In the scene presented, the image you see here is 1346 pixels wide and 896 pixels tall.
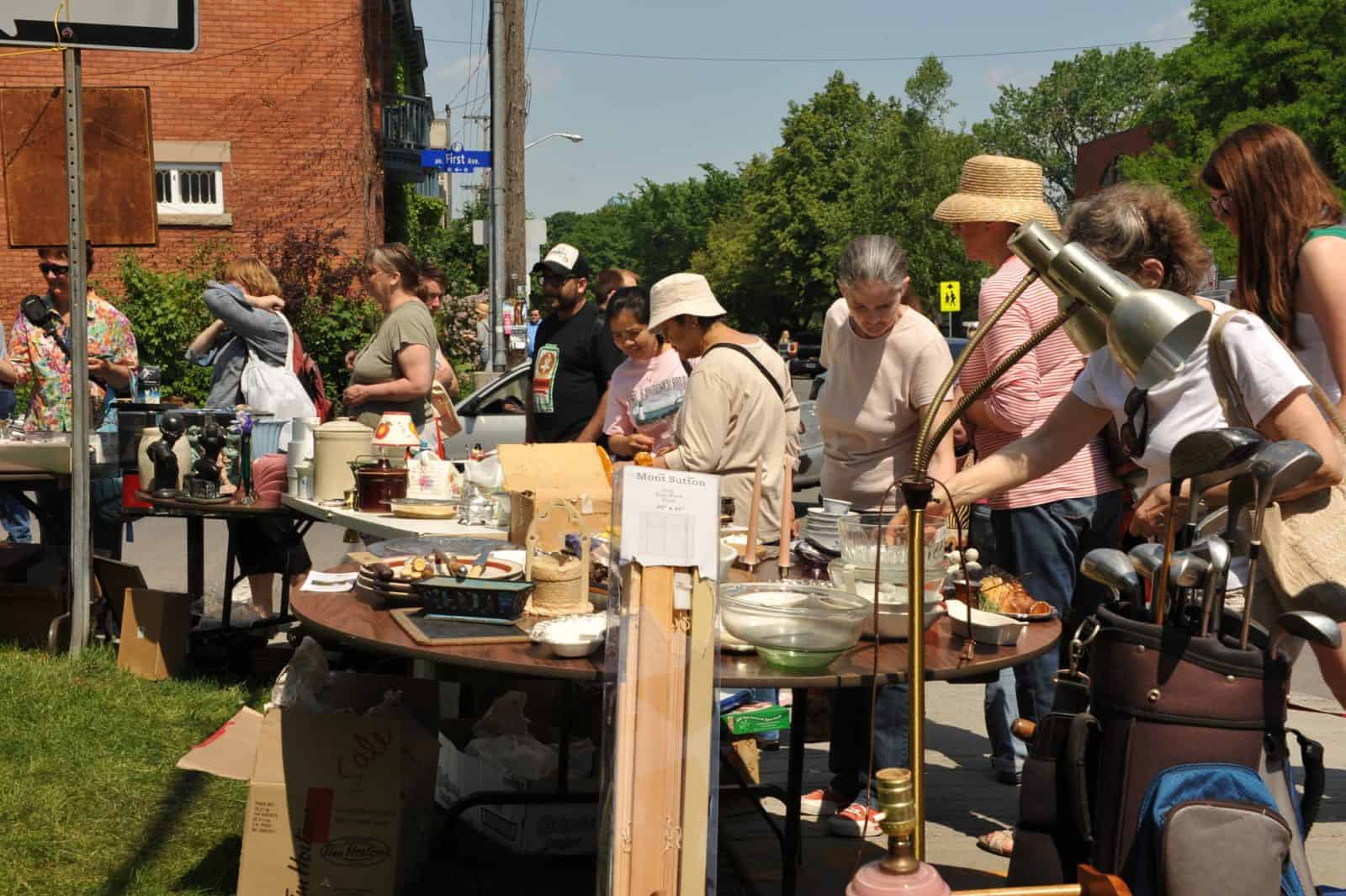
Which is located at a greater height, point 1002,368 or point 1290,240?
point 1290,240

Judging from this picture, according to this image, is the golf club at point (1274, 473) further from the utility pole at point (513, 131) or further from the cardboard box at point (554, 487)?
the utility pole at point (513, 131)

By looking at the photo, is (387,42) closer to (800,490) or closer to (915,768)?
(800,490)

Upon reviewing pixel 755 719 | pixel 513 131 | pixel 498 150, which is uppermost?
pixel 513 131

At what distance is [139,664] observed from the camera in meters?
5.95

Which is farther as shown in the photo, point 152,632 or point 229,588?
point 229,588

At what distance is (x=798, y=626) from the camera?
110 inches

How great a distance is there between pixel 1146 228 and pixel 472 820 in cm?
257

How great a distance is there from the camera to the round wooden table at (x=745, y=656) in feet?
8.99

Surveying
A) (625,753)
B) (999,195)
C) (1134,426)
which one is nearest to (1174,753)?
(625,753)

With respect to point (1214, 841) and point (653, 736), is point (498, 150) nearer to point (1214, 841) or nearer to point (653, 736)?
point (653, 736)

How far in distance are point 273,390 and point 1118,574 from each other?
5.59 meters

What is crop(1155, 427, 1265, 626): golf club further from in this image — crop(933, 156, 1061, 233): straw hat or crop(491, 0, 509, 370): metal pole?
crop(491, 0, 509, 370): metal pole

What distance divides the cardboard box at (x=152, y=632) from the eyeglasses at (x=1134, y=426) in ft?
13.8

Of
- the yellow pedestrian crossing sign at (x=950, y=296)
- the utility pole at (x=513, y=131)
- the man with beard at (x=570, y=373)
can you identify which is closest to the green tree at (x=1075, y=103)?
the yellow pedestrian crossing sign at (x=950, y=296)
